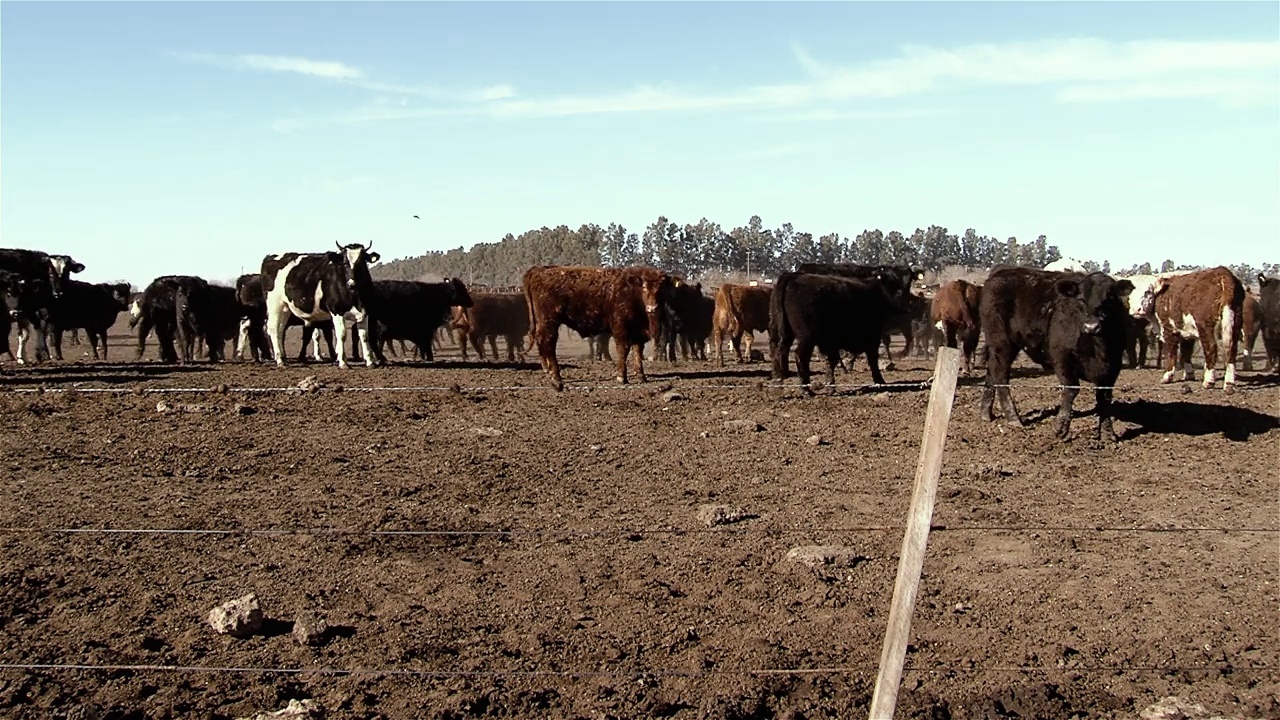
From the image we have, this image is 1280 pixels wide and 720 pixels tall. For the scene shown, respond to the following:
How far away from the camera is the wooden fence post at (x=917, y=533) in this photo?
4293mm

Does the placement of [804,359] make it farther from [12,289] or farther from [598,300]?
[12,289]

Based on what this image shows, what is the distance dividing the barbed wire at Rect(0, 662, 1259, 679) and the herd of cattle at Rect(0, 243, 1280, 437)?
5.26 m

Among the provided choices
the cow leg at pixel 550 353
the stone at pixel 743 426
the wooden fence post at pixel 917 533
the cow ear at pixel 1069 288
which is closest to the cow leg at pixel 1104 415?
the cow ear at pixel 1069 288

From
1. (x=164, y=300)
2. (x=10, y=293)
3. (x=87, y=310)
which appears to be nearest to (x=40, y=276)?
(x=164, y=300)

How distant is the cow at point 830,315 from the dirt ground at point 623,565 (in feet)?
8.21

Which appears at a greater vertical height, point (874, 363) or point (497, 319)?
point (497, 319)

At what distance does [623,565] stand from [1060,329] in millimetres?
6945

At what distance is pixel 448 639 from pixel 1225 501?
6.58 m

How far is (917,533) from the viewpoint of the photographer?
14.3 ft

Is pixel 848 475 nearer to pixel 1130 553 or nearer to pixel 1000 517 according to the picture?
pixel 1000 517

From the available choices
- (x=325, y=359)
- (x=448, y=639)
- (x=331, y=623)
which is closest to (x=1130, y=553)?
(x=448, y=639)

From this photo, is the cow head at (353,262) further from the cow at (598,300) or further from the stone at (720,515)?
the stone at (720,515)

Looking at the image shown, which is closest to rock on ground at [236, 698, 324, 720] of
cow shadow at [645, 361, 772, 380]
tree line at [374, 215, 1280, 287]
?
cow shadow at [645, 361, 772, 380]

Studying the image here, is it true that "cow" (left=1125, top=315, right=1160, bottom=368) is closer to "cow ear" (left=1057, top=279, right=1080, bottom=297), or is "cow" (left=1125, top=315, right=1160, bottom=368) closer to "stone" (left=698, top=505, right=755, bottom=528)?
"cow ear" (left=1057, top=279, right=1080, bottom=297)
